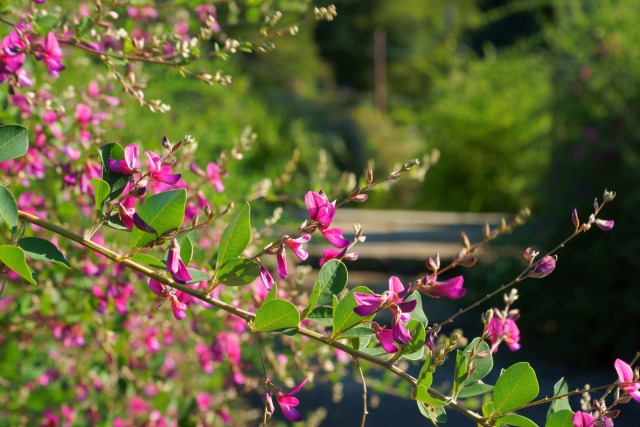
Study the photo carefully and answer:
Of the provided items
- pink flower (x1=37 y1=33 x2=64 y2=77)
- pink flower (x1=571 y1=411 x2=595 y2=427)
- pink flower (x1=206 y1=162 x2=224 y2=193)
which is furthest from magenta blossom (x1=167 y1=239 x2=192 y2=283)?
pink flower (x1=206 y1=162 x2=224 y2=193)

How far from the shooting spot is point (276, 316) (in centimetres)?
108

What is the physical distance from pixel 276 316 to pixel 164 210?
0.17 metres

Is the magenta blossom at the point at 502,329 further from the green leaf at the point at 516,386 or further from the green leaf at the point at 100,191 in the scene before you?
the green leaf at the point at 100,191

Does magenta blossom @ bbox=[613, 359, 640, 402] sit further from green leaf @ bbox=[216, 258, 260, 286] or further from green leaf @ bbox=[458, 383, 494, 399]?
green leaf @ bbox=[216, 258, 260, 286]

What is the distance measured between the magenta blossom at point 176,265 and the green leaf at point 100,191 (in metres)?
0.11

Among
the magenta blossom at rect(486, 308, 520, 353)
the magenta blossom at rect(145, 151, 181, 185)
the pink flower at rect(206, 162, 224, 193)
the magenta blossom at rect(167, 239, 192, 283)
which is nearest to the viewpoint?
the magenta blossom at rect(167, 239, 192, 283)

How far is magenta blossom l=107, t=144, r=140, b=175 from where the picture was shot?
1.12 meters

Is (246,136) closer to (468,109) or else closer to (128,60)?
(128,60)

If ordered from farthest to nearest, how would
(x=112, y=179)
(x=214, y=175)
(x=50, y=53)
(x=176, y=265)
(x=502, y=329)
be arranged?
1. (x=214, y=175)
2. (x=50, y=53)
3. (x=502, y=329)
4. (x=112, y=179)
5. (x=176, y=265)

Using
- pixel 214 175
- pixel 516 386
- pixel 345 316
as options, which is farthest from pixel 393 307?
pixel 214 175

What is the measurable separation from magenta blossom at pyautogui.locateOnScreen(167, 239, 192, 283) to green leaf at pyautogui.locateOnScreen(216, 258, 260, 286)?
0.27ft

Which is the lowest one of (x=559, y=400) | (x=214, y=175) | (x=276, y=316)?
(x=214, y=175)

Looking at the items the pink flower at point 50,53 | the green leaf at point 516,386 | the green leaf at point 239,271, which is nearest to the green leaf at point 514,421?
the green leaf at point 516,386

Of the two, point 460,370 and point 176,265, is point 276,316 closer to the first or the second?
point 176,265
